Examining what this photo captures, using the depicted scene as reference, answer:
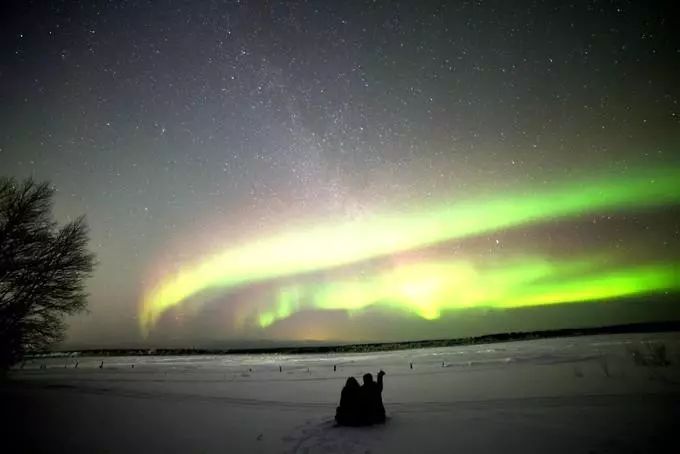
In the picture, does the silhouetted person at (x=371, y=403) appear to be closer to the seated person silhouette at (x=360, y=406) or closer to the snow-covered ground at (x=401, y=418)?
the seated person silhouette at (x=360, y=406)

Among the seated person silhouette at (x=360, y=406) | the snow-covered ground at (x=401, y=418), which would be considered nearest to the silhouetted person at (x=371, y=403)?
the seated person silhouette at (x=360, y=406)

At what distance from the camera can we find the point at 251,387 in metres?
24.6

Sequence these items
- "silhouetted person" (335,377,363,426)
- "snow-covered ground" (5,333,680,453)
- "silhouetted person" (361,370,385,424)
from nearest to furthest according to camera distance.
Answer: "snow-covered ground" (5,333,680,453), "silhouetted person" (335,377,363,426), "silhouetted person" (361,370,385,424)

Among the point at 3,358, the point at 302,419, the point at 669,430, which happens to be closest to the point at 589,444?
the point at 669,430

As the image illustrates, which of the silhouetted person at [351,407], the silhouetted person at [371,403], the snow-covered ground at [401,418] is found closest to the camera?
the snow-covered ground at [401,418]

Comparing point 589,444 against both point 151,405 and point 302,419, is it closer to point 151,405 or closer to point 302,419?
point 302,419

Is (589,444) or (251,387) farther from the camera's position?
(251,387)

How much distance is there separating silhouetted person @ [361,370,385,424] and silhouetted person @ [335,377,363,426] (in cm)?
15

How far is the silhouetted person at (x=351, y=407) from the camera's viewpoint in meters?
11.8

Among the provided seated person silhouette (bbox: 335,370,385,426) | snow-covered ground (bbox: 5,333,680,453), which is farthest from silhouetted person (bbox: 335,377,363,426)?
snow-covered ground (bbox: 5,333,680,453)

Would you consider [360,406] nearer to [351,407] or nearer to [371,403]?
[351,407]

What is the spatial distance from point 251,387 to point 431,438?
1710 centimetres

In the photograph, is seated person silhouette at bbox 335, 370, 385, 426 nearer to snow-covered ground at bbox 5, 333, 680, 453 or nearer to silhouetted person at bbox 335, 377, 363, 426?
silhouetted person at bbox 335, 377, 363, 426

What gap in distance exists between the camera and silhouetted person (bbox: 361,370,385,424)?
1197 centimetres
